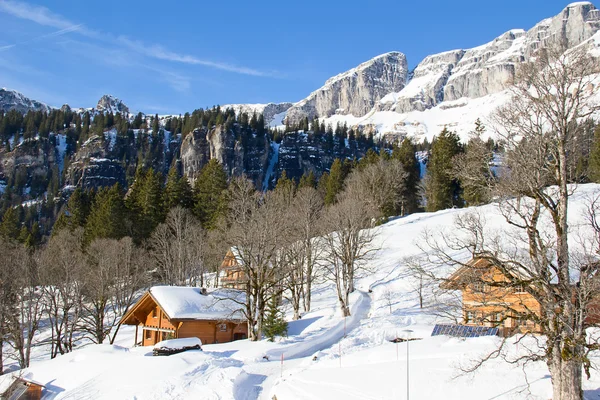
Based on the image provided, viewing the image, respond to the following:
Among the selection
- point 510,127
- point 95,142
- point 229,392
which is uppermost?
point 95,142

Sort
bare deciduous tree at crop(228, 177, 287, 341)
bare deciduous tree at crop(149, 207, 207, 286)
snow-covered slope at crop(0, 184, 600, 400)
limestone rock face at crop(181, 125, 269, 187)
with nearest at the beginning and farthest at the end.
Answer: snow-covered slope at crop(0, 184, 600, 400), bare deciduous tree at crop(228, 177, 287, 341), bare deciduous tree at crop(149, 207, 207, 286), limestone rock face at crop(181, 125, 269, 187)

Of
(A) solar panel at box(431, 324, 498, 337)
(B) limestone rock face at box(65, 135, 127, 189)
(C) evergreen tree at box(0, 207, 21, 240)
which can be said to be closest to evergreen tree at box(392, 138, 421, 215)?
(A) solar panel at box(431, 324, 498, 337)

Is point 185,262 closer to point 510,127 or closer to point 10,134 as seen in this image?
point 510,127

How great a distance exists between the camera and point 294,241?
39.5 m

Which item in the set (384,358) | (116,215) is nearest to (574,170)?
(384,358)

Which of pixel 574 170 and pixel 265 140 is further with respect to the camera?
pixel 265 140

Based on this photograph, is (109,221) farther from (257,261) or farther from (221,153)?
(221,153)

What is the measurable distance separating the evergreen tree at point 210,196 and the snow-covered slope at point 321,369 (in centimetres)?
2777

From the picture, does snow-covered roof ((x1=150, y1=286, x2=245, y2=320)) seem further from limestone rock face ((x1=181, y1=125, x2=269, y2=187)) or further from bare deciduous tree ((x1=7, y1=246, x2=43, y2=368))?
limestone rock face ((x1=181, y1=125, x2=269, y2=187))

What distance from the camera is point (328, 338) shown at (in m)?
29.8

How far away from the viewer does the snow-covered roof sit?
31.5 metres

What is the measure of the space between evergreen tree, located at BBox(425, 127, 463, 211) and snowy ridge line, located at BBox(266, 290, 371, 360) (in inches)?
1106

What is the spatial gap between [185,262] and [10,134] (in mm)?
128340

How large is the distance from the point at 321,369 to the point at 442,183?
156 feet
